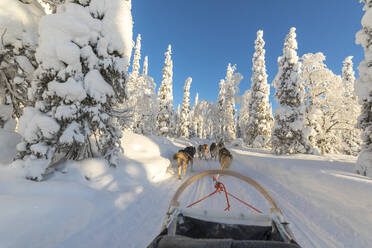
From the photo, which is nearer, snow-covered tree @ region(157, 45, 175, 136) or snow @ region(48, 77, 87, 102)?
snow @ region(48, 77, 87, 102)

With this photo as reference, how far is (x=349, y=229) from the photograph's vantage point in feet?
10.3

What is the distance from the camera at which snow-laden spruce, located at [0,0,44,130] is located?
15.3ft

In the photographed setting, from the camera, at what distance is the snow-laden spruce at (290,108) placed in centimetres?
1413

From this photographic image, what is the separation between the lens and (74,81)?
4688 millimetres

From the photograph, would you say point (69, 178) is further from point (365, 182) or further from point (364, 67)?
point (364, 67)

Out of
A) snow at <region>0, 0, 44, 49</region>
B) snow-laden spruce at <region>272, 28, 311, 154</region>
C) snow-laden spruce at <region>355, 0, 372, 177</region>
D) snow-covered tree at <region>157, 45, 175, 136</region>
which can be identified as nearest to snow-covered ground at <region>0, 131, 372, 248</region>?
snow-laden spruce at <region>355, 0, 372, 177</region>

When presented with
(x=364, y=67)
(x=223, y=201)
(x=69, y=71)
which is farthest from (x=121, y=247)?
(x=364, y=67)

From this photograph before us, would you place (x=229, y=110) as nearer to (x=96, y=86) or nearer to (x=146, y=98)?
(x=146, y=98)

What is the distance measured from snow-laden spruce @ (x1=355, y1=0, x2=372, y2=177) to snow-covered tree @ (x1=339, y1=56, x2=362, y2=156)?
1.78ft

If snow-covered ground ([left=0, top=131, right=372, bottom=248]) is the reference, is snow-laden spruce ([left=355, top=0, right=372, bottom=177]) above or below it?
above

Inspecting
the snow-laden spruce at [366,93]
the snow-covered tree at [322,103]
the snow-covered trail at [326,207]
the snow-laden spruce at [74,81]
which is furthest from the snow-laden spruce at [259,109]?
the snow-laden spruce at [74,81]

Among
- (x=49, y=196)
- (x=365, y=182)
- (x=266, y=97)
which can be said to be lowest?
(x=49, y=196)

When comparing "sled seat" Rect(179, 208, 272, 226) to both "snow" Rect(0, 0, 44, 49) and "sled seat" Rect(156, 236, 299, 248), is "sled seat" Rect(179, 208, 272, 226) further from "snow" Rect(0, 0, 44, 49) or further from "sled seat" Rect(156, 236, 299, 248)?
"snow" Rect(0, 0, 44, 49)

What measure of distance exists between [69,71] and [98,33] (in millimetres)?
1594
